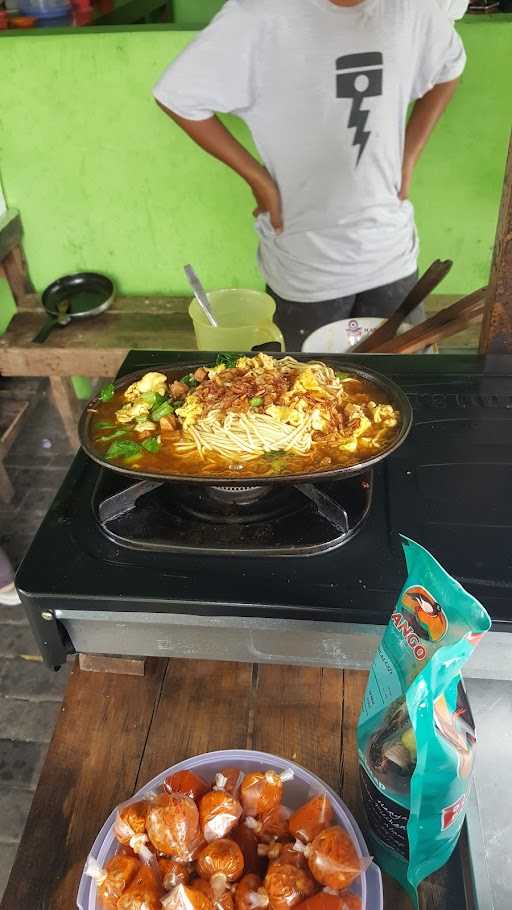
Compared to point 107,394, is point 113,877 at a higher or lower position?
Answer: lower

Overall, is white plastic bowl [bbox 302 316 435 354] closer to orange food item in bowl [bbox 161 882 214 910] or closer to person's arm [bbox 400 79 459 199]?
person's arm [bbox 400 79 459 199]

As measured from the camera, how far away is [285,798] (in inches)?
41.6

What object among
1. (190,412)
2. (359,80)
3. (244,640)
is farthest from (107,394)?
(359,80)

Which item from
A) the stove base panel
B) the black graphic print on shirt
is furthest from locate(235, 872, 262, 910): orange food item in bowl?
the black graphic print on shirt

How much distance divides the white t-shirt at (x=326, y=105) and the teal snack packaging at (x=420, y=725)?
6.21 ft

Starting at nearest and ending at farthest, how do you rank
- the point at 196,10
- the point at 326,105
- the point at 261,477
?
the point at 261,477, the point at 326,105, the point at 196,10

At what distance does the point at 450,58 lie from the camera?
7.91ft

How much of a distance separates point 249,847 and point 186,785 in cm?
13

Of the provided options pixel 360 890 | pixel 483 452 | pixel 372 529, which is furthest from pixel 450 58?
pixel 360 890

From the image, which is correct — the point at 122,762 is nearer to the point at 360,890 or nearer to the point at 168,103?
the point at 360,890

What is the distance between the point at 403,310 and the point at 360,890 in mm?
1506

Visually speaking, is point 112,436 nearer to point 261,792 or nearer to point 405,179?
point 261,792

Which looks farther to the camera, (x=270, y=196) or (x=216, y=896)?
Result: (x=270, y=196)

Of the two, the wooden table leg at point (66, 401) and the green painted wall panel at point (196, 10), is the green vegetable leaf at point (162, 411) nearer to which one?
the wooden table leg at point (66, 401)
